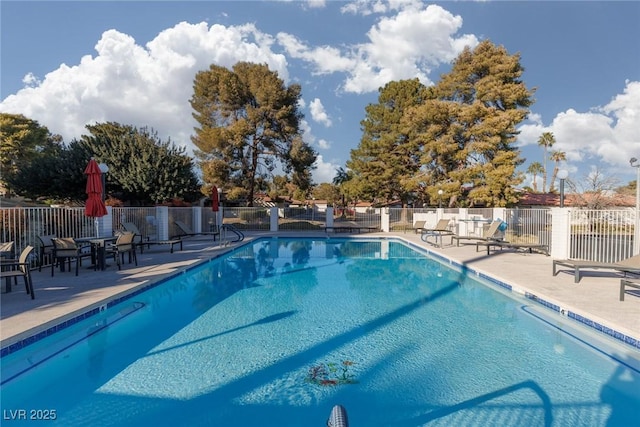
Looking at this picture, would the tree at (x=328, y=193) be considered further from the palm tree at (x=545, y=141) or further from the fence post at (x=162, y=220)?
the fence post at (x=162, y=220)

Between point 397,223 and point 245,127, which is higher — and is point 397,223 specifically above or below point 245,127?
below

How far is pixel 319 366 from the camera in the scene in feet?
13.0

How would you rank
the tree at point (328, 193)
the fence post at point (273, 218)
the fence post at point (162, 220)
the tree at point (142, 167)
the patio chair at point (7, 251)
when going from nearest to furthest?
the patio chair at point (7, 251) < the fence post at point (162, 220) < the tree at point (142, 167) < the fence post at point (273, 218) < the tree at point (328, 193)

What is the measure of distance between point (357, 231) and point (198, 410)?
2015cm

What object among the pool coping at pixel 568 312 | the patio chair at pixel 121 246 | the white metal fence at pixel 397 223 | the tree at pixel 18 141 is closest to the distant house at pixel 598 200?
the white metal fence at pixel 397 223

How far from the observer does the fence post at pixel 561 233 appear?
10188mm

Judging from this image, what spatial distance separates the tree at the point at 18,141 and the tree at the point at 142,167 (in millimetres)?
17014

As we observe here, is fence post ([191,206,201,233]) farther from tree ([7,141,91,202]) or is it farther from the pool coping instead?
the pool coping

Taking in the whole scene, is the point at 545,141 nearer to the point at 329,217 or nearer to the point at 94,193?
the point at 329,217

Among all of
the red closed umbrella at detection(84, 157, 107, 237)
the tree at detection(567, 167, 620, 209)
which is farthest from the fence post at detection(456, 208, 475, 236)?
the red closed umbrella at detection(84, 157, 107, 237)

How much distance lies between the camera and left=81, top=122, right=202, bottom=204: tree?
16.3 metres

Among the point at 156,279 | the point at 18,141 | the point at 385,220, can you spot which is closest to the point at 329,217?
the point at 385,220

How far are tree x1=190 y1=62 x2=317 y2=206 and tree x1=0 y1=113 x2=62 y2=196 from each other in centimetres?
1607

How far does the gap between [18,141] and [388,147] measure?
3411 cm
